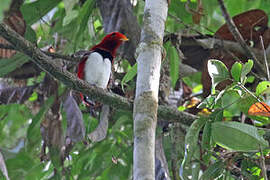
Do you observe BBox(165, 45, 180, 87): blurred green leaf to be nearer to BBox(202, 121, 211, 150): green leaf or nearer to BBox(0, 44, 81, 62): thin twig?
BBox(0, 44, 81, 62): thin twig

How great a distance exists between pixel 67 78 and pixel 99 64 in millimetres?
1343

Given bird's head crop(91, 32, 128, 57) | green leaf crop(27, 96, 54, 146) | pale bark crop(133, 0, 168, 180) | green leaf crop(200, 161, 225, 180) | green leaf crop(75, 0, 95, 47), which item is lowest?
green leaf crop(200, 161, 225, 180)

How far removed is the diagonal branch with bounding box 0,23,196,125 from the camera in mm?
2200

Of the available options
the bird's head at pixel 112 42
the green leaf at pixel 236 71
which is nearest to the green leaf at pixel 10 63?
the bird's head at pixel 112 42

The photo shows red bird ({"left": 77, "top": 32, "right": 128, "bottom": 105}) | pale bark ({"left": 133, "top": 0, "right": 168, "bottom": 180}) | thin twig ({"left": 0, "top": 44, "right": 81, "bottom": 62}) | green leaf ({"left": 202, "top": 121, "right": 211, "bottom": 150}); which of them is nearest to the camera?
pale bark ({"left": 133, "top": 0, "right": 168, "bottom": 180})

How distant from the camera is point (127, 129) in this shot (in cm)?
385

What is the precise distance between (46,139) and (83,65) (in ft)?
2.66

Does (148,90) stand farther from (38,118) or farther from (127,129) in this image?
(127,129)

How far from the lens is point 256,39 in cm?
358

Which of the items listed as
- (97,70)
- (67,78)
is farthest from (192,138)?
(97,70)

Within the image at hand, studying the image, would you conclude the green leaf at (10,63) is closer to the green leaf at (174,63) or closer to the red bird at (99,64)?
the red bird at (99,64)

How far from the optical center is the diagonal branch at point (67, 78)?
2200 millimetres

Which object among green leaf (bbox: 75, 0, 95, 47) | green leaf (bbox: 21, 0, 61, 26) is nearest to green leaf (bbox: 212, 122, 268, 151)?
green leaf (bbox: 75, 0, 95, 47)

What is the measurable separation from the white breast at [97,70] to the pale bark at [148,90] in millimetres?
1660
